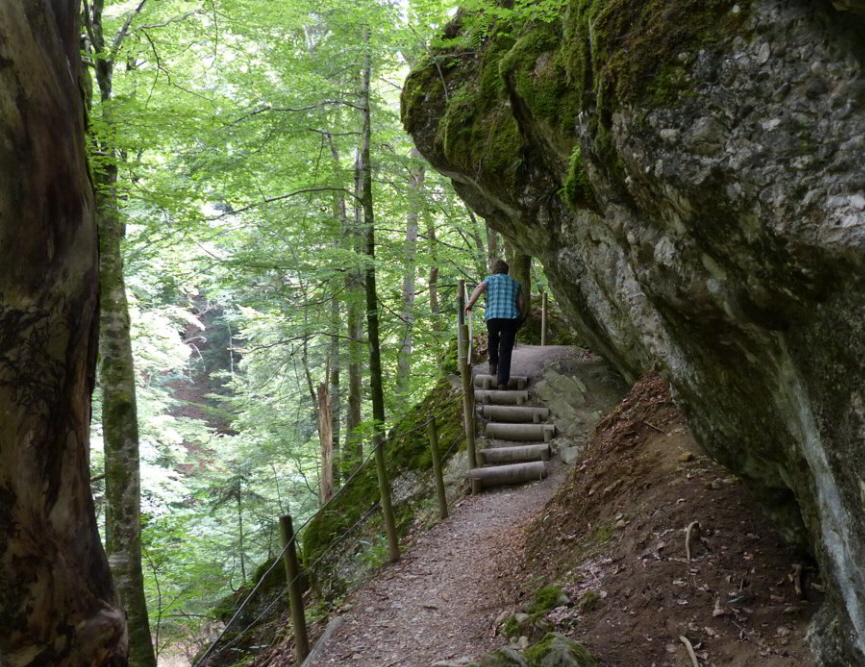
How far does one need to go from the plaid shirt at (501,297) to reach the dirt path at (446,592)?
8.31 feet

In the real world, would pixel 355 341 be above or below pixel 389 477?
above

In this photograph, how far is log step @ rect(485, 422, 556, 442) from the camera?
9.55 meters

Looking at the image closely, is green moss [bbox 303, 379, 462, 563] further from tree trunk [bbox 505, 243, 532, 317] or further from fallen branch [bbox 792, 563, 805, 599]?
fallen branch [bbox 792, 563, 805, 599]

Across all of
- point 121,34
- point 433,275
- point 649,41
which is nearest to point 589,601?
point 649,41

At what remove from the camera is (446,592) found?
613cm

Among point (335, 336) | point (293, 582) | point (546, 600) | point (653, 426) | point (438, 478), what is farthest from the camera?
point (335, 336)

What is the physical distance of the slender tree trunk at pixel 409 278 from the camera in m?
12.4

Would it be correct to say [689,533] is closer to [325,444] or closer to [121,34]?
[121,34]

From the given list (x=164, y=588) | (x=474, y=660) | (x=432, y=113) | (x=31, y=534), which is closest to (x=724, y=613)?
(x=474, y=660)

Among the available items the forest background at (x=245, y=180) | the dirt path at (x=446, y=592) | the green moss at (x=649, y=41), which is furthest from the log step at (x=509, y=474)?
the green moss at (x=649, y=41)

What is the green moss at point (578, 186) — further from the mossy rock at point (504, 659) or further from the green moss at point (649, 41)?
the mossy rock at point (504, 659)

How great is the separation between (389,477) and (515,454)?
2249 mm

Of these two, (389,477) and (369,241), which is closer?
(389,477)

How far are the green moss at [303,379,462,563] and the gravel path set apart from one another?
4.98 ft
